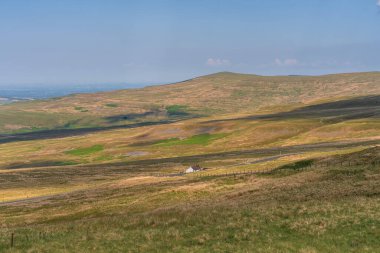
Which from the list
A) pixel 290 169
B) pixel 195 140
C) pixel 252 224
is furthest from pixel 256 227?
pixel 195 140

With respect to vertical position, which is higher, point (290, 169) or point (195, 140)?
point (290, 169)

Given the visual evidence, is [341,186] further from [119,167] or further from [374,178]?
[119,167]

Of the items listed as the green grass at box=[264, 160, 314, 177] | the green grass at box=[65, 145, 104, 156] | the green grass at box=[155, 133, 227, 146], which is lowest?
the green grass at box=[65, 145, 104, 156]

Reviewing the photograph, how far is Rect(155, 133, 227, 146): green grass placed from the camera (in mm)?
172250

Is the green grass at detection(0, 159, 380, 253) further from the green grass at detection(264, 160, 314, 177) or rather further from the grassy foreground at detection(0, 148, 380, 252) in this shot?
the green grass at detection(264, 160, 314, 177)

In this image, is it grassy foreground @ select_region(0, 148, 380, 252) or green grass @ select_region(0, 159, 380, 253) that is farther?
grassy foreground @ select_region(0, 148, 380, 252)

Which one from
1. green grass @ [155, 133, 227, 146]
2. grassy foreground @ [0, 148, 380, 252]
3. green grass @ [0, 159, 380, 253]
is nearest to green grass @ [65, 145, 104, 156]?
green grass @ [155, 133, 227, 146]

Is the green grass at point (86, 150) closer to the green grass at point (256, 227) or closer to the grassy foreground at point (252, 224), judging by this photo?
the grassy foreground at point (252, 224)

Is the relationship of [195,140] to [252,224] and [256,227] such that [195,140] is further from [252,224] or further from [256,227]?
[256,227]

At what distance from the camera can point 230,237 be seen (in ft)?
95.1

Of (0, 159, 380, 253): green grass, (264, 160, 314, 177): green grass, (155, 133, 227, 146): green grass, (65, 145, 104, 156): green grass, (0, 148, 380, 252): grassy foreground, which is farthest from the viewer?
(65, 145, 104, 156): green grass

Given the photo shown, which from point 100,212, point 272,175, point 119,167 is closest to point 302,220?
point 100,212

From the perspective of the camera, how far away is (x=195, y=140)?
176500 millimetres

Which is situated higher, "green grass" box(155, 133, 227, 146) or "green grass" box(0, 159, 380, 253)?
"green grass" box(0, 159, 380, 253)
